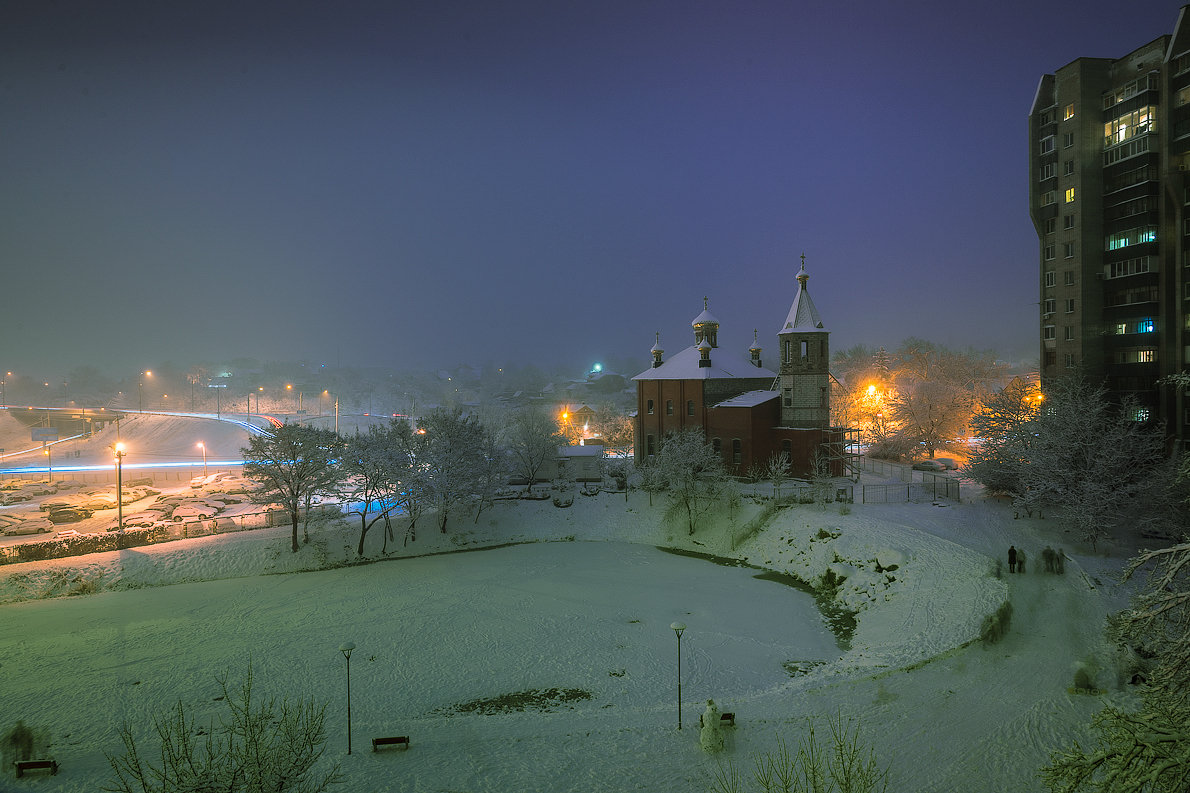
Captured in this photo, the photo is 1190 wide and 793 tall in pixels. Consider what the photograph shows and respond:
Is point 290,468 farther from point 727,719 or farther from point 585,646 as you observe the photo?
point 727,719

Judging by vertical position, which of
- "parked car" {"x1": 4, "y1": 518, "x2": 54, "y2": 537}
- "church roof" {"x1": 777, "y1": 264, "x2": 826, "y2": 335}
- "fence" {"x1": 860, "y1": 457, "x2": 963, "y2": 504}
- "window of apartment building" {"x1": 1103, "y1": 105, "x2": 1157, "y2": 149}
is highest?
"window of apartment building" {"x1": 1103, "y1": 105, "x2": 1157, "y2": 149}

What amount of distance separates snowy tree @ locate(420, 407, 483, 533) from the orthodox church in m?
17.0

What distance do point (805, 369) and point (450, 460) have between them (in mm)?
26750

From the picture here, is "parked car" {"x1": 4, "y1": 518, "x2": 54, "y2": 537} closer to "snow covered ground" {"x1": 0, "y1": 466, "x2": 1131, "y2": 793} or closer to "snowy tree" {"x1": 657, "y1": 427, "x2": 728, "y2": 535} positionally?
"snow covered ground" {"x1": 0, "y1": 466, "x2": 1131, "y2": 793}

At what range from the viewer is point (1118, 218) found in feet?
117

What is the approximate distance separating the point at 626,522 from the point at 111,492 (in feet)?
146

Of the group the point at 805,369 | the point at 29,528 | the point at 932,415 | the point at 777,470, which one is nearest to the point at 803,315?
the point at 805,369

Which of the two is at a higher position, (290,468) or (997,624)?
(290,468)

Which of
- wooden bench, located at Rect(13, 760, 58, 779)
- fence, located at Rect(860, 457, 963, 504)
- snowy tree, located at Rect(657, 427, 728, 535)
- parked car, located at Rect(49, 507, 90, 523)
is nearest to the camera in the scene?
wooden bench, located at Rect(13, 760, 58, 779)

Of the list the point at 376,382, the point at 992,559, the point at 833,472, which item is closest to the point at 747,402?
the point at 833,472

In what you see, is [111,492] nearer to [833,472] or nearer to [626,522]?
[626,522]

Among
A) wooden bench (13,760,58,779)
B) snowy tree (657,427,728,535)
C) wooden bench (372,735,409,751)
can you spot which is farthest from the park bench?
snowy tree (657,427,728,535)

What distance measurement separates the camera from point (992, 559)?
81.4 ft

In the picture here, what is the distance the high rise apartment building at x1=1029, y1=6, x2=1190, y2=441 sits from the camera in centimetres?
3294
